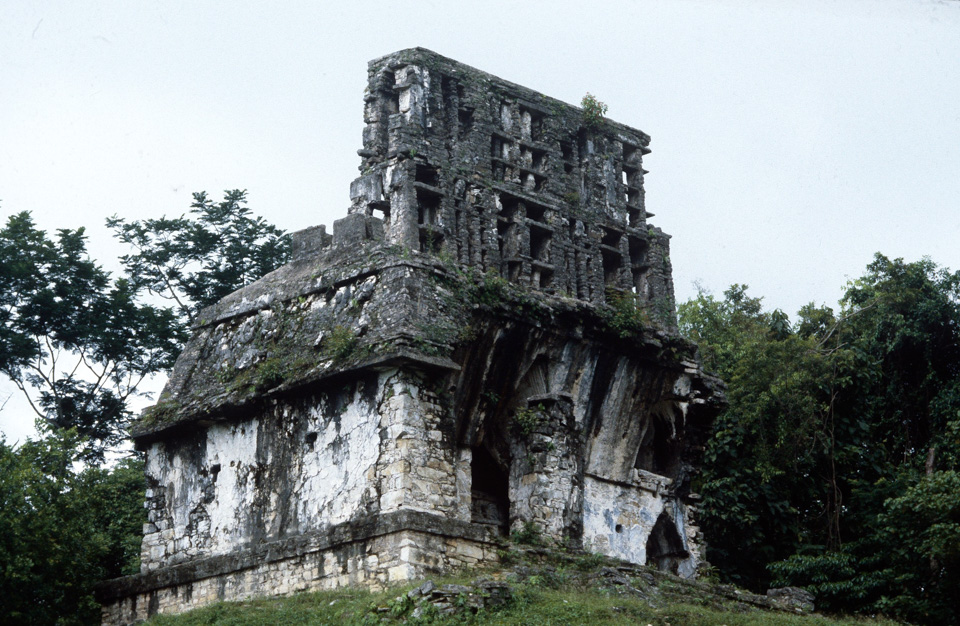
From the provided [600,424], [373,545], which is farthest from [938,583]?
[373,545]

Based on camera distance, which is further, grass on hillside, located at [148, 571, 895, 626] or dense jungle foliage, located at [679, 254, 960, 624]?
dense jungle foliage, located at [679, 254, 960, 624]

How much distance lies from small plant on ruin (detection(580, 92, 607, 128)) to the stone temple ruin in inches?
2.3

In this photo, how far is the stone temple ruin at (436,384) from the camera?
60.3 feet

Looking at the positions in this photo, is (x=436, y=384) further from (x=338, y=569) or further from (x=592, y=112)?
(x=592, y=112)

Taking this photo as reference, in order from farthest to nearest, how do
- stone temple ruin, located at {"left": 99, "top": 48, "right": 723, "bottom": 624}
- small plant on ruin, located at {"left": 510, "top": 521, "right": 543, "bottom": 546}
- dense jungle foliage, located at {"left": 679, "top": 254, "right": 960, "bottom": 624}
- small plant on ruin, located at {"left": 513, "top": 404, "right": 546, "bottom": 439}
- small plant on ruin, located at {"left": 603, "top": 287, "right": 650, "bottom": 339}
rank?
1. dense jungle foliage, located at {"left": 679, "top": 254, "right": 960, "bottom": 624}
2. small plant on ruin, located at {"left": 603, "top": 287, "right": 650, "bottom": 339}
3. small plant on ruin, located at {"left": 513, "top": 404, "right": 546, "bottom": 439}
4. small plant on ruin, located at {"left": 510, "top": 521, "right": 543, "bottom": 546}
5. stone temple ruin, located at {"left": 99, "top": 48, "right": 723, "bottom": 624}

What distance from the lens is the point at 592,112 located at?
2608 cm

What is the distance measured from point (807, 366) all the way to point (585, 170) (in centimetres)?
727

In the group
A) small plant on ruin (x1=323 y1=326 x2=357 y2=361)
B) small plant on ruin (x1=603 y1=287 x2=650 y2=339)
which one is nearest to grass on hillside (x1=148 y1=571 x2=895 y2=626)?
small plant on ruin (x1=323 y1=326 x2=357 y2=361)

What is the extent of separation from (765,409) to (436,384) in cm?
1203

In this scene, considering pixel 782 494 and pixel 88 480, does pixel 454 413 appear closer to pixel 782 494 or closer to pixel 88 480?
pixel 88 480

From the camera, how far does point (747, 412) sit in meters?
28.6

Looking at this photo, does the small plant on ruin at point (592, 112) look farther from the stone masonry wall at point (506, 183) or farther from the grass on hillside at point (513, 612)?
the grass on hillside at point (513, 612)

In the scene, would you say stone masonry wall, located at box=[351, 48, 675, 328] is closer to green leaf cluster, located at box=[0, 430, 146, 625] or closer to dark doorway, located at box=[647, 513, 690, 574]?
dark doorway, located at box=[647, 513, 690, 574]

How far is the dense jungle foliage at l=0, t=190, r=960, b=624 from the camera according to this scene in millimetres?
24359
